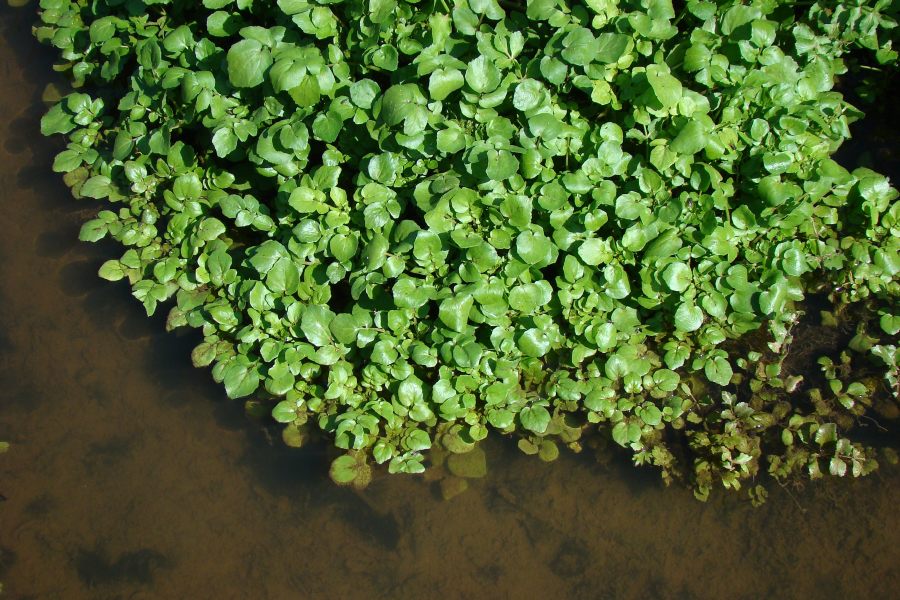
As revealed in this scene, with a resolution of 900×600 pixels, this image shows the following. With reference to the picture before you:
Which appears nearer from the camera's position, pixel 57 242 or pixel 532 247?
pixel 532 247

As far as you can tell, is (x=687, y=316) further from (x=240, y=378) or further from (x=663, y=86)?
(x=240, y=378)

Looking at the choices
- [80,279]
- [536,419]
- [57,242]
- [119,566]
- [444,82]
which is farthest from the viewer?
[57,242]

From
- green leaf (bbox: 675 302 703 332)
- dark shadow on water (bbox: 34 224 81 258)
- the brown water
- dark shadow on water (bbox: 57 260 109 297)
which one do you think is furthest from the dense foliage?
dark shadow on water (bbox: 34 224 81 258)

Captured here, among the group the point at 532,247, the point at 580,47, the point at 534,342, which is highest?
the point at 580,47

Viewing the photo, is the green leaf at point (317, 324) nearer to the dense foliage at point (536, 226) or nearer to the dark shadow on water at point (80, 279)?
the dense foliage at point (536, 226)

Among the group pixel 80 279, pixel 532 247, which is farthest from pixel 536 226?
pixel 80 279

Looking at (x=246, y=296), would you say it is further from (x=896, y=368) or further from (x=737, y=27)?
(x=896, y=368)

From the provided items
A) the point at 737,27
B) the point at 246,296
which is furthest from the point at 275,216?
the point at 737,27
